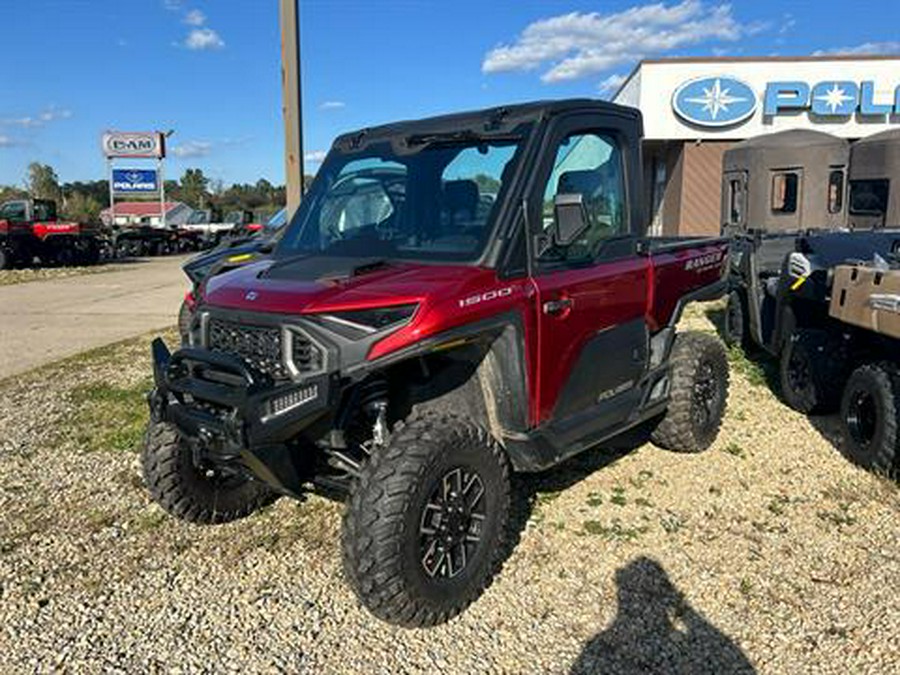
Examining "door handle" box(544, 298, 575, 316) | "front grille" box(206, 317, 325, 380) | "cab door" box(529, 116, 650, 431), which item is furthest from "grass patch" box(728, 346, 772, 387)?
"front grille" box(206, 317, 325, 380)

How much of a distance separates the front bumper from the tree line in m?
48.6

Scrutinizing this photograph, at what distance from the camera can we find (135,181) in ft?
134

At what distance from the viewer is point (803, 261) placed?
629 centimetres

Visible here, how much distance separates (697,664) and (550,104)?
8.55 feet

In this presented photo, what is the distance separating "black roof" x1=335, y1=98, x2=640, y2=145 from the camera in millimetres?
3770

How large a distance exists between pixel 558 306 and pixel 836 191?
57.4 feet

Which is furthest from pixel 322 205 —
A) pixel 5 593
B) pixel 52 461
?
pixel 52 461

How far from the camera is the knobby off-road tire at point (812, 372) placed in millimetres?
5852

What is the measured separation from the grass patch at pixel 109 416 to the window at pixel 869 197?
622 inches

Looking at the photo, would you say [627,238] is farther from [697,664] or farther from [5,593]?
[5,593]

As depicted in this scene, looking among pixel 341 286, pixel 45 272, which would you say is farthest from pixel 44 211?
pixel 341 286

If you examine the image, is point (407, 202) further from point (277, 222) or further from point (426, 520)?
point (277, 222)

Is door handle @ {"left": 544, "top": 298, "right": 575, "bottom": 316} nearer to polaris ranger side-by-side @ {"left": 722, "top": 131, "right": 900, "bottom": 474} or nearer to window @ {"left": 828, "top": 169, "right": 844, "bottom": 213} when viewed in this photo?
polaris ranger side-by-side @ {"left": 722, "top": 131, "right": 900, "bottom": 474}

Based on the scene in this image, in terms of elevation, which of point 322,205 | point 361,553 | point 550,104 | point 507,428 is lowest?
point 361,553
